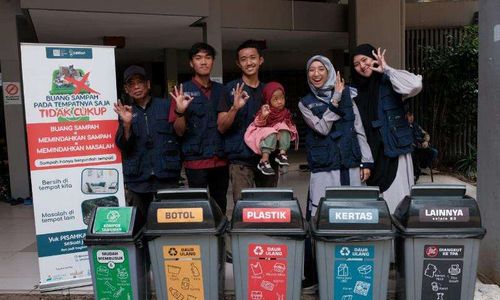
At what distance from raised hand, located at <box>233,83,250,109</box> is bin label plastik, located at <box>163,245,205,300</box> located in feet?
3.66

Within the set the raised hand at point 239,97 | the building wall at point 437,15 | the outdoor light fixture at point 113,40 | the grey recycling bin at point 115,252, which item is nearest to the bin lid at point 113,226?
the grey recycling bin at point 115,252

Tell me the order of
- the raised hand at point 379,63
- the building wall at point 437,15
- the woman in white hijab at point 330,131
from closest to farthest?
1. the woman in white hijab at point 330,131
2. the raised hand at point 379,63
3. the building wall at point 437,15

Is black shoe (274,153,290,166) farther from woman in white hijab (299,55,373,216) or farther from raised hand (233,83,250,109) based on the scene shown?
raised hand (233,83,250,109)

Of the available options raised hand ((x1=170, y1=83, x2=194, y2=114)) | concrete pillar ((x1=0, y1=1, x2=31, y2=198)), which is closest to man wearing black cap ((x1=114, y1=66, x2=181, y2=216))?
raised hand ((x1=170, y1=83, x2=194, y2=114))

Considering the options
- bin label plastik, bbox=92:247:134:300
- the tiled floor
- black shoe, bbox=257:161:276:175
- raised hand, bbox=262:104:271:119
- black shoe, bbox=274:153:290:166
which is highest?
raised hand, bbox=262:104:271:119

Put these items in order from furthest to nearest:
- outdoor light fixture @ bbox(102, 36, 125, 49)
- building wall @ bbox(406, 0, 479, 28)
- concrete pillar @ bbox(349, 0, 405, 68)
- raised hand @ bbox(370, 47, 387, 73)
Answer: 1. building wall @ bbox(406, 0, 479, 28)
2. outdoor light fixture @ bbox(102, 36, 125, 49)
3. concrete pillar @ bbox(349, 0, 405, 68)
4. raised hand @ bbox(370, 47, 387, 73)

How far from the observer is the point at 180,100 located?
3.43 meters

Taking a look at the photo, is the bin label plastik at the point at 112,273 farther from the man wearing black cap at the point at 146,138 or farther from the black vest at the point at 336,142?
the black vest at the point at 336,142

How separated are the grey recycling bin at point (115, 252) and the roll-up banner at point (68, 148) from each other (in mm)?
966

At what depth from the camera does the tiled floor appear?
3935 mm

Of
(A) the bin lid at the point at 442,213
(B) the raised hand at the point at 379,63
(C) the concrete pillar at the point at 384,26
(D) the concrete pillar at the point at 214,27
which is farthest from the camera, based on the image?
(C) the concrete pillar at the point at 384,26

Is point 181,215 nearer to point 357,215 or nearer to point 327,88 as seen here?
point 357,215

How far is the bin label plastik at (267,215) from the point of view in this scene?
2771mm

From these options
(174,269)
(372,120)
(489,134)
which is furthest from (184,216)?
(489,134)
